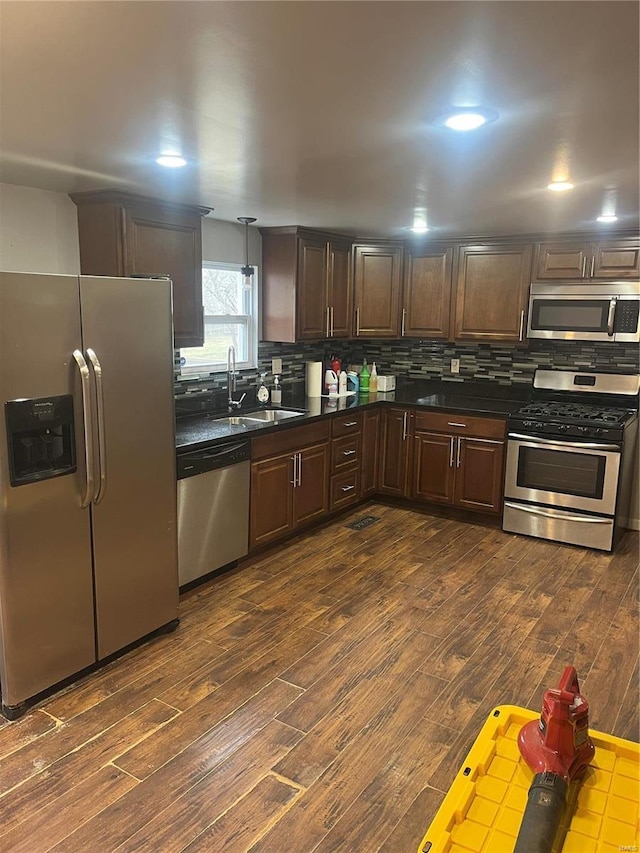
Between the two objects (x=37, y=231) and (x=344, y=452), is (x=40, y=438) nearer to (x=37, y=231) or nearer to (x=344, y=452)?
(x=37, y=231)

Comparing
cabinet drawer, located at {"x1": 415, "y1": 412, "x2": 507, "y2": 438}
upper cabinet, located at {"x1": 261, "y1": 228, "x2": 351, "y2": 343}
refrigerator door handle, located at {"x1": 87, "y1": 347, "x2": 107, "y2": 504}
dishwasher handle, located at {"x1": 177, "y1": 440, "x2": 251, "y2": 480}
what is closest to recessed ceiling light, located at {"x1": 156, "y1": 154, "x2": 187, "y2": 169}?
refrigerator door handle, located at {"x1": 87, "y1": 347, "x2": 107, "y2": 504}

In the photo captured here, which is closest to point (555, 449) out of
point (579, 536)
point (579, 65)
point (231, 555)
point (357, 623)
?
point (579, 536)

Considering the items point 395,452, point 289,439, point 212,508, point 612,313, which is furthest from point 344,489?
point 612,313

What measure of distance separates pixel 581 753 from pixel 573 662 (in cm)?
146

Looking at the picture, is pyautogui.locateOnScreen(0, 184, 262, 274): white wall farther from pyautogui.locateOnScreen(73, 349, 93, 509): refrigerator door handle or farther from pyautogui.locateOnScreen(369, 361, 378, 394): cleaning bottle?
pyautogui.locateOnScreen(369, 361, 378, 394): cleaning bottle

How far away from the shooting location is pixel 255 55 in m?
1.50

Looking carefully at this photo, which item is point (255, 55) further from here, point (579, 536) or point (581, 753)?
point (579, 536)

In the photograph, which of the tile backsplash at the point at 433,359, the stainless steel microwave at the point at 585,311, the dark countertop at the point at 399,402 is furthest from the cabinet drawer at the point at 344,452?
the stainless steel microwave at the point at 585,311

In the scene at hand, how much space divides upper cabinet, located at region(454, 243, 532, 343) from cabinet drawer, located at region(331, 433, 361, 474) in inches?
48.5

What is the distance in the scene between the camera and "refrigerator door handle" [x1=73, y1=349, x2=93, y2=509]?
2.57m

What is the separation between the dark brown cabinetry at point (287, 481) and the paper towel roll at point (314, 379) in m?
0.70

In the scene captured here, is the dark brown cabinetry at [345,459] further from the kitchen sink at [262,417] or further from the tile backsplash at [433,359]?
the tile backsplash at [433,359]

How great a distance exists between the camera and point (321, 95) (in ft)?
5.76

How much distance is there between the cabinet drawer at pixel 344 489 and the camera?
4.77 meters
